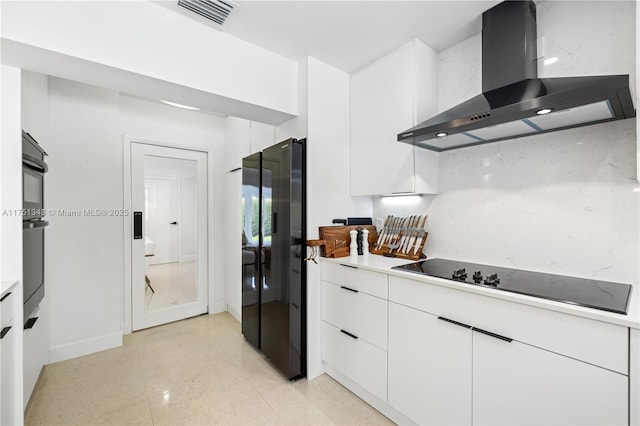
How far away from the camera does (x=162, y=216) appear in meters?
3.29

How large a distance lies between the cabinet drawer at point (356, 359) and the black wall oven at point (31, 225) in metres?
1.94

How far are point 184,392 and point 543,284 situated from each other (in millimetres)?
2379

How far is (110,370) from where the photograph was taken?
7.61 ft

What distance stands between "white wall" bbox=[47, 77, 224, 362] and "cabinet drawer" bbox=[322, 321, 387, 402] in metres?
2.11

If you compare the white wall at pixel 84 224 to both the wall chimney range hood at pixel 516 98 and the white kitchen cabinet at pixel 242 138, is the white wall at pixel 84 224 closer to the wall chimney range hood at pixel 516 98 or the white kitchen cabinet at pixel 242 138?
the white kitchen cabinet at pixel 242 138

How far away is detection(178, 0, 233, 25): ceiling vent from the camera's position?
5.38ft

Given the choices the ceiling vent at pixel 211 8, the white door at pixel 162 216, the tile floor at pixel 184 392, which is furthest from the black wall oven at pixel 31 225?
the ceiling vent at pixel 211 8

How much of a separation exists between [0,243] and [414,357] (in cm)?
227

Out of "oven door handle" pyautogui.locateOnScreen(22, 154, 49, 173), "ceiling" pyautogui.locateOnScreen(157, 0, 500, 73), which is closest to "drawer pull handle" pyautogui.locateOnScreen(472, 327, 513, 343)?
"ceiling" pyautogui.locateOnScreen(157, 0, 500, 73)

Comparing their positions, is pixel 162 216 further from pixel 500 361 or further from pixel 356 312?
pixel 500 361

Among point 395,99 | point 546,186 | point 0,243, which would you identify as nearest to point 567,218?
point 546,186

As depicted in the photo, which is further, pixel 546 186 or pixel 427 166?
pixel 427 166

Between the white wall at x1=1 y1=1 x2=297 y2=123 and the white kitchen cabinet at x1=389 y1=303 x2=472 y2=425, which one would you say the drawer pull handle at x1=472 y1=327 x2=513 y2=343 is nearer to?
the white kitchen cabinet at x1=389 y1=303 x2=472 y2=425

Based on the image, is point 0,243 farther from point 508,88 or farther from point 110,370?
point 508,88
